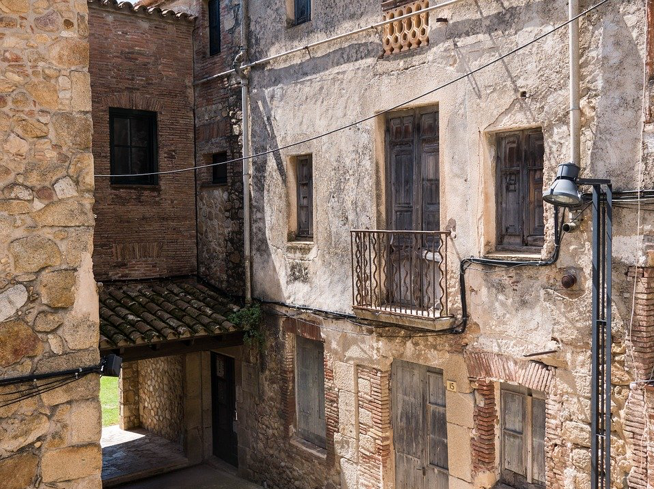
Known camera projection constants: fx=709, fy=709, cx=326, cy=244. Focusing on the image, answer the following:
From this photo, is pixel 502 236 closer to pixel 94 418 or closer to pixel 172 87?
pixel 94 418

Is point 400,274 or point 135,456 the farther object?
point 135,456

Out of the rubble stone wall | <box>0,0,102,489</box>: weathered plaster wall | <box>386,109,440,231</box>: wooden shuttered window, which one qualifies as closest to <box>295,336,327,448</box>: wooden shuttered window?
<box>386,109,440,231</box>: wooden shuttered window

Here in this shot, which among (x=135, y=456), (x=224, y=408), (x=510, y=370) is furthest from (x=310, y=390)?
(x=135, y=456)

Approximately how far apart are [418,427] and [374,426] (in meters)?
0.65

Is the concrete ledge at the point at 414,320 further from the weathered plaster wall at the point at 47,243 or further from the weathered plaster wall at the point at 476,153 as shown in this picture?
the weathered plaster wall at the point at 47,243

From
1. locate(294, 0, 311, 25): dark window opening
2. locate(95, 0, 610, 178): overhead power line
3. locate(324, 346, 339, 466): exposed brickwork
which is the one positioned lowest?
locate(324, 346, 339, 466): exposed brickwork

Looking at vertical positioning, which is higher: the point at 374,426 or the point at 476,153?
the point at 476,153

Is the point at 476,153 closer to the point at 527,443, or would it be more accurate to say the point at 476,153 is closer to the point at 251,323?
the point at 527,443

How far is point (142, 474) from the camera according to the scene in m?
12.4

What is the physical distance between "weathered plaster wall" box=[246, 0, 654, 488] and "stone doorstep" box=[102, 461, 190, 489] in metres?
4.34

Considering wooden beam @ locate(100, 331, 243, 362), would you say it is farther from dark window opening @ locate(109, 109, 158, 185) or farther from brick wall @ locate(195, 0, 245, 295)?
dark window opening @ locate(109, 109, 158, 185)

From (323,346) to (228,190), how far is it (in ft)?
10.5

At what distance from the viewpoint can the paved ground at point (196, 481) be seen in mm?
11789

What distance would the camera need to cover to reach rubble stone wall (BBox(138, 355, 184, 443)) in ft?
44.3
